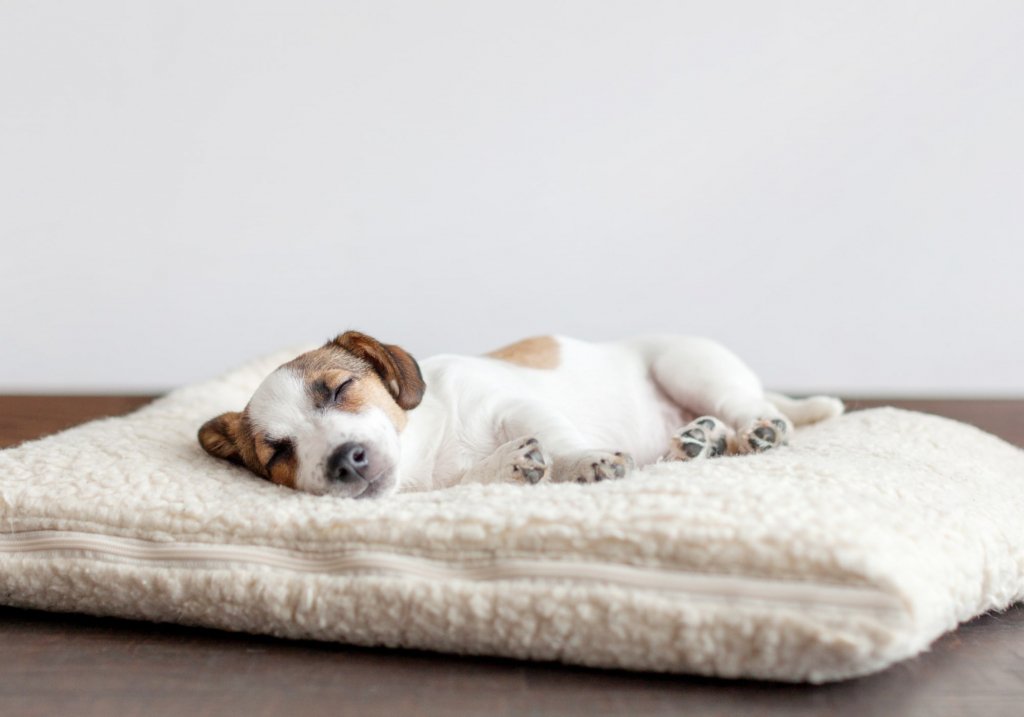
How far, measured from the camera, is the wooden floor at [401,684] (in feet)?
3.43

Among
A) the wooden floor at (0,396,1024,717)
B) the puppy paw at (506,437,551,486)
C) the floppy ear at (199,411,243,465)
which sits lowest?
the wooden floor at (0,396,1024,717)

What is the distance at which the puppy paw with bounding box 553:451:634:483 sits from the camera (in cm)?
156

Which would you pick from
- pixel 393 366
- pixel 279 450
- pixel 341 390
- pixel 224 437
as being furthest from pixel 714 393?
pixel 224 437

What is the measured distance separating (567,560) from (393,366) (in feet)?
3.10

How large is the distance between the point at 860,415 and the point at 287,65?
2.99 m

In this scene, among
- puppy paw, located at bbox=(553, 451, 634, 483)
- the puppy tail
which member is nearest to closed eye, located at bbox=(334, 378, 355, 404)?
puppy paw, located at bbox=(553, 451, 634, 483)

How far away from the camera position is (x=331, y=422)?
68.3 inches

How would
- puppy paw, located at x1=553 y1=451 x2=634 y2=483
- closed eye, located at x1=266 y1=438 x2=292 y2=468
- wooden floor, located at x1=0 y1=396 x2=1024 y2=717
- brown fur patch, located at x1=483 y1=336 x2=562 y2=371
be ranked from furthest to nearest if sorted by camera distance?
brown fur patch, located at x1=483 y1=336 x2=562 y2=371 → closed eye, located at x1=266 y1=438 x2=292 y2=468 → puppy paw, located at x1=553 y1=451 x2=634 y2=483 → wooden floor, located at x1=0 y1=396 x2=1024 y2=717

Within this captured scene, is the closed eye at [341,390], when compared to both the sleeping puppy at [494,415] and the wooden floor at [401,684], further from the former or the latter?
the wooden floor at [401,684]

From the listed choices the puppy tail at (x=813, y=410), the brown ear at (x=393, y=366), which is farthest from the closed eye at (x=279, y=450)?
the puppy tail at (x=813, y=410)

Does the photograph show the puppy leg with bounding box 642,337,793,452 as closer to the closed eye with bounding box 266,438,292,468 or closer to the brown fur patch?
the brown fur patch

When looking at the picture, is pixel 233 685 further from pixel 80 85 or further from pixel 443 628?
pixel 80 85

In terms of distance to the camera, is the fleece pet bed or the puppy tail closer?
the fleece pet bed

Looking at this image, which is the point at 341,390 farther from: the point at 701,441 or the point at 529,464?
the point at 701,441
